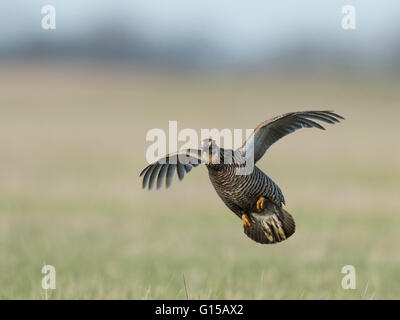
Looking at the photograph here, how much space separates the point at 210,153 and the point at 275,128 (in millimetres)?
769

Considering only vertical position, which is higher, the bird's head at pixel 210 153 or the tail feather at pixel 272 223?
the bird's head at pixel 210 153

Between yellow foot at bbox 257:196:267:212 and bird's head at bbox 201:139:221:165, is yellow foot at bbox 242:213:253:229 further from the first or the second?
bird's head at bbox 201:139:221:165

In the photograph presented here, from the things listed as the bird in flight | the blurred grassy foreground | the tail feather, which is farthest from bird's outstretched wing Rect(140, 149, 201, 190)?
the blurred grassy foreground

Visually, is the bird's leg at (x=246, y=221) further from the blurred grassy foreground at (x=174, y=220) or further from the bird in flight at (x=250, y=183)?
the blurred grassy foreground at (x=174, y=220)

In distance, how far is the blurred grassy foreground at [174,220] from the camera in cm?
913

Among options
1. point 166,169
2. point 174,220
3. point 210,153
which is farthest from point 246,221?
point 174,220

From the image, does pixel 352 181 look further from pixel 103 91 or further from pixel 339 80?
pixel 339 80

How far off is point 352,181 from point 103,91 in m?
62.5

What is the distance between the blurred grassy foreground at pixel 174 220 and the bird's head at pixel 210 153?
2400 millimetres

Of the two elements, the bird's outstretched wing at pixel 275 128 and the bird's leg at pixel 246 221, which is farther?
the bird's outstretched wing at pixel 275 128

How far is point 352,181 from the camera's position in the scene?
82.5ft

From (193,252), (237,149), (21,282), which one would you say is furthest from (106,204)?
(237,149)

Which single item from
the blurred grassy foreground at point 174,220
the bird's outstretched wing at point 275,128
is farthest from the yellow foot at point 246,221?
the blurred grassy foreground at point 174,220

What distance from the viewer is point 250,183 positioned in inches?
167
